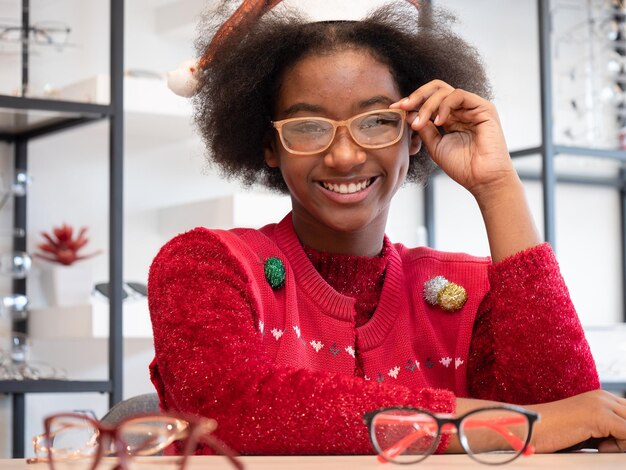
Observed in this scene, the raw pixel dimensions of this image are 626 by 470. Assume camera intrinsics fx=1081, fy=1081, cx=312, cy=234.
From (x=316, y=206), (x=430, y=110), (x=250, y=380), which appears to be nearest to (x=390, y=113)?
(x=430, y=110)

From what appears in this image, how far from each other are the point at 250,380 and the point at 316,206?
1.23 ft

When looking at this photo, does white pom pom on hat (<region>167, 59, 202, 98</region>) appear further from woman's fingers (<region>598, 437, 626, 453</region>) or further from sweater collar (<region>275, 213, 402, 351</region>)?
woman's fingers (<region>598, 437, 626, 453</region>)

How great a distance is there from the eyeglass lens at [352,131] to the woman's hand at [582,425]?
1.47 ft

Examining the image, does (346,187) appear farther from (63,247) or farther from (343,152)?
(63,247)

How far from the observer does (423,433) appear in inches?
32.9

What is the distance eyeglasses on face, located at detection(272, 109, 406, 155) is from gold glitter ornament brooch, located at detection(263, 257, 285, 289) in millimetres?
150

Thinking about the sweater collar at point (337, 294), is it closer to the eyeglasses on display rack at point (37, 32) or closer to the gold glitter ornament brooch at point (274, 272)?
the gold glitter ornament brooch at point (274, 272)

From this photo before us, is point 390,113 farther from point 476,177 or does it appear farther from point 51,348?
point 51,348

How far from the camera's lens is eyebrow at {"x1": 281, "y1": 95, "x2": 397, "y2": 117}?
1.45m

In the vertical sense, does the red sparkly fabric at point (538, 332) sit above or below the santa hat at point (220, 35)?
below

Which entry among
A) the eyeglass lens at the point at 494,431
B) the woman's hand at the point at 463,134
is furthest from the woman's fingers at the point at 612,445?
the woman's hand at the point at 463,134

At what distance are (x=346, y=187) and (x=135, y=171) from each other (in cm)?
180

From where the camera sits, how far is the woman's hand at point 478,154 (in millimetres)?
1424

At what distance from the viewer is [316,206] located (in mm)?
1470
